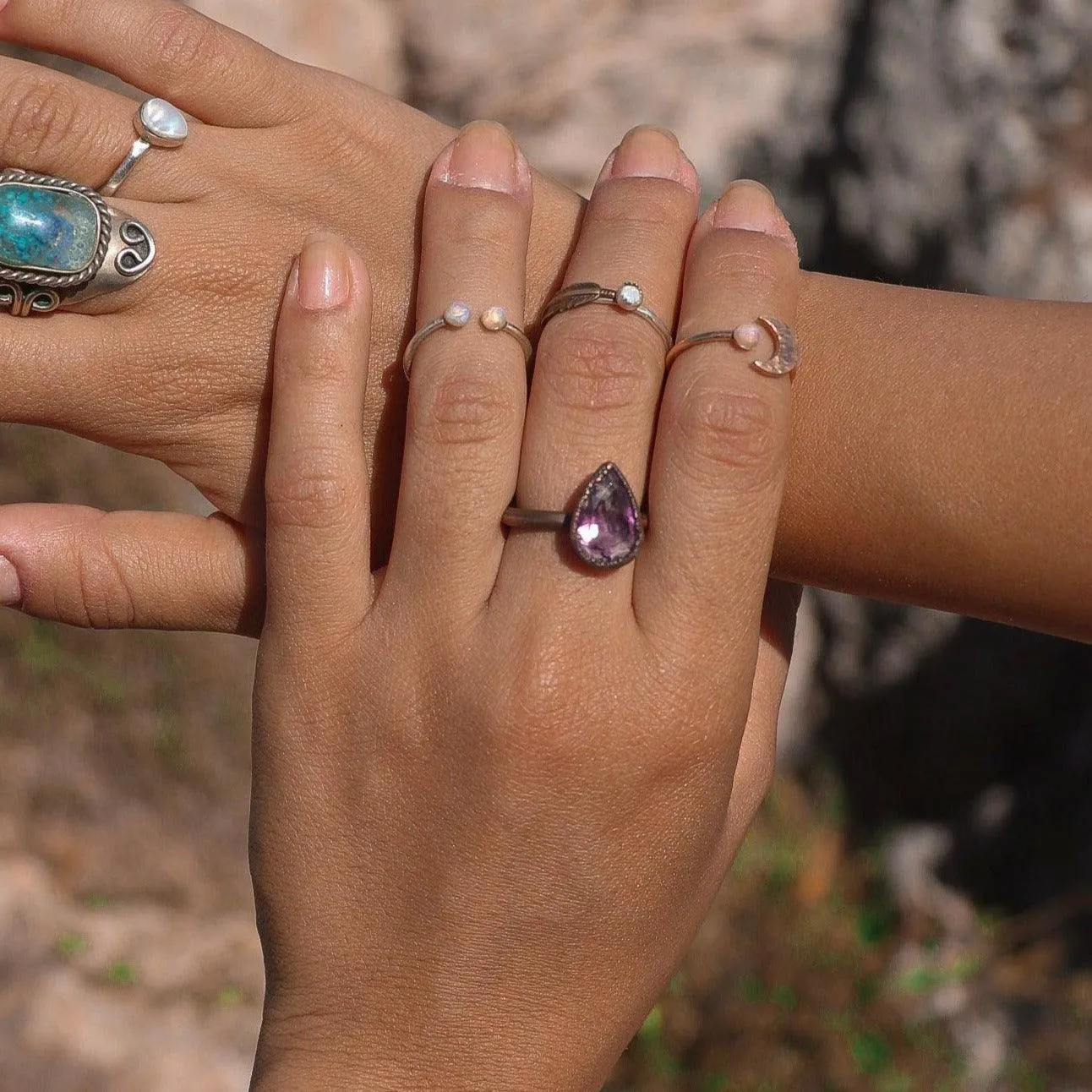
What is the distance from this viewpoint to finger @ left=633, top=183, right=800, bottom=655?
4.24 ft

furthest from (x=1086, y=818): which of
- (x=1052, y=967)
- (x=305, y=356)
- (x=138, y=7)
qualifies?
(x=138, y=7)

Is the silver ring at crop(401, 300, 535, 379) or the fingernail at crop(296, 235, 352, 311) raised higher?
the fingernail at crop(296, 235, 352, 311)

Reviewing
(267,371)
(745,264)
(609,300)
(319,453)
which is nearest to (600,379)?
(609,300)

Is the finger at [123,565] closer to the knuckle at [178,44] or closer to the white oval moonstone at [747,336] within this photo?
the knuckle at [178,44]

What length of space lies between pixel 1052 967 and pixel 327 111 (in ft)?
8.31

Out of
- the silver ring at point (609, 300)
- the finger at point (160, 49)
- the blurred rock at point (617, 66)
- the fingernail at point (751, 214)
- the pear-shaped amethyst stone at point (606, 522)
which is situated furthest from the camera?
the blurred rock at point (617, 66)

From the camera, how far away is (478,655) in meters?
1.30

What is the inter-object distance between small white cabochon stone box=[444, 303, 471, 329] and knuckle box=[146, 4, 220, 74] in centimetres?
56

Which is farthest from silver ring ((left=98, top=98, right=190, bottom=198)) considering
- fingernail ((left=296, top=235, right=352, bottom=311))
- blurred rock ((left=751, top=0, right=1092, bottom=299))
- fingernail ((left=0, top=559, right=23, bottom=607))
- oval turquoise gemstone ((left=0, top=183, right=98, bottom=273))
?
blurred rock ((left=751, top=0, right=1092, bottom=299))

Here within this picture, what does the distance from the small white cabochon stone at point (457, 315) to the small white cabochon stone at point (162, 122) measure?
49 cm

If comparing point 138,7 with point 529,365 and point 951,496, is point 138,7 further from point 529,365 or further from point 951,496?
point 951,496

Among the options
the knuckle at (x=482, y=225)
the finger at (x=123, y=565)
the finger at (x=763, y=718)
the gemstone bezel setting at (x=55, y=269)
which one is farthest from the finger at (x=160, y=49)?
the finger at (x=763, y=718)

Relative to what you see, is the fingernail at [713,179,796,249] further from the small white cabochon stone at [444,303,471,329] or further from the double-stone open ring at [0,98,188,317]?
the double-stone open ring at [0,98,188,317]

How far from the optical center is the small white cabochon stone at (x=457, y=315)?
4.49ft
